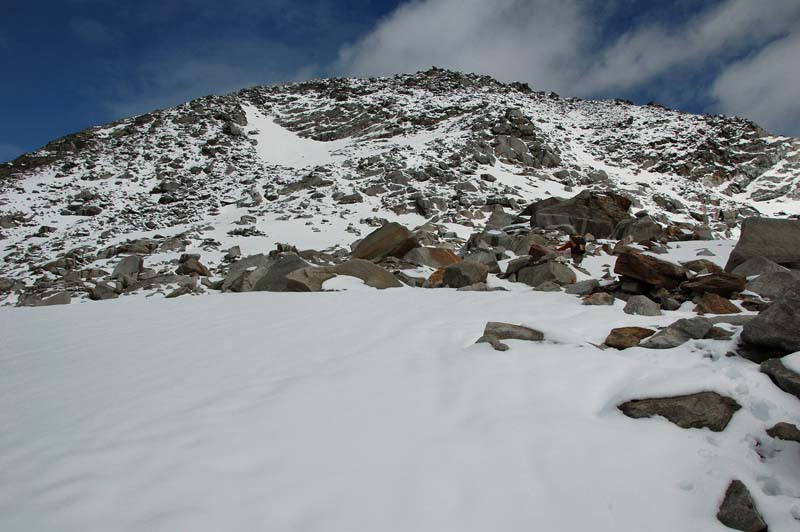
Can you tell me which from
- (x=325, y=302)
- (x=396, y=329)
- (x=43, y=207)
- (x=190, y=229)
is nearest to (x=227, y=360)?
(x=396, y=329)

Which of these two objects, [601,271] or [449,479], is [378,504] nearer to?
[449,479]

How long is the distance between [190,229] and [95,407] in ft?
69.2

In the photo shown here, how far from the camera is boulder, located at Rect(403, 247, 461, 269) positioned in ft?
37.9

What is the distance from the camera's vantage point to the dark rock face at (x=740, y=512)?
1.91 meters

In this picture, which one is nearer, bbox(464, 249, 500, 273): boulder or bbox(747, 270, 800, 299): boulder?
bbox(747, 270, 800, 299): boulder

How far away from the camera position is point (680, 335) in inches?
149

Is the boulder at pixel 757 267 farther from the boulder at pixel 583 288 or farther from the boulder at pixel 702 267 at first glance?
the boulder at pixel 583 288

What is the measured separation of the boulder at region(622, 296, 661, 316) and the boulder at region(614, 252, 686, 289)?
131 cm

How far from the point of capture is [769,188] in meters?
36.6

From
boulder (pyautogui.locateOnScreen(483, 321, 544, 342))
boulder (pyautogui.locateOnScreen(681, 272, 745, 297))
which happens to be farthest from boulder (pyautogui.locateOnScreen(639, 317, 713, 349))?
boulder (pyautogui.locateOnScreen(681, 272, 745, 297))

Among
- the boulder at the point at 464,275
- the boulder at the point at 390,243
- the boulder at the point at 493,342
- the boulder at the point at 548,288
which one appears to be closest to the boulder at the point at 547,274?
the boulder at the point at 548,288

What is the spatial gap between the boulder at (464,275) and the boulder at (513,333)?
3952 mm

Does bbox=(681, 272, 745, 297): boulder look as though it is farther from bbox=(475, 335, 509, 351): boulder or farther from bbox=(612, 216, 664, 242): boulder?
bbox=(612, 216, 664, 242): boulder

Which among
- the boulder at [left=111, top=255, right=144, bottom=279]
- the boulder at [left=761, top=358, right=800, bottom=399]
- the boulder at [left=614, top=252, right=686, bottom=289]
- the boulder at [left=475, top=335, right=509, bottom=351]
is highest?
the boulder at [left=111, top=255, right=144, bottom=279]
